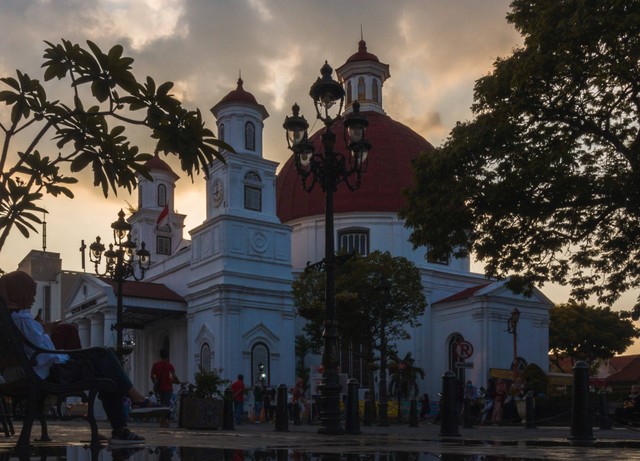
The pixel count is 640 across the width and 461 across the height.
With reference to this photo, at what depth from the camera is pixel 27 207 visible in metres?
6.12

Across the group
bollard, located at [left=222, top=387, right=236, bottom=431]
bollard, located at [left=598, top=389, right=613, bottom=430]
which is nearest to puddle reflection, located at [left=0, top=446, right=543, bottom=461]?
bollard, located at [left=222, top=387, right=236, bottom=431]

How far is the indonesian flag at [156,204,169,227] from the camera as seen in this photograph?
5609 centimetres

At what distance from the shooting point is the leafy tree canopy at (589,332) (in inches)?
2694

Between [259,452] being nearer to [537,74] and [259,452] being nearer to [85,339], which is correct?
[537,74]

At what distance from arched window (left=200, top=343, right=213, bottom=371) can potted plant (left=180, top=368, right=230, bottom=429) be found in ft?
89.6

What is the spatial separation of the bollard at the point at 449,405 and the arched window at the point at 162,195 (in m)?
48.3

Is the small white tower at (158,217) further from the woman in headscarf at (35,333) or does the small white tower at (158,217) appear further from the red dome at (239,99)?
the woman in headscarf at (35,333)

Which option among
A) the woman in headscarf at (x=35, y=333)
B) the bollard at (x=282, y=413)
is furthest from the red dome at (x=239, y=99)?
the woman in headscarf at (x=35, y=333)

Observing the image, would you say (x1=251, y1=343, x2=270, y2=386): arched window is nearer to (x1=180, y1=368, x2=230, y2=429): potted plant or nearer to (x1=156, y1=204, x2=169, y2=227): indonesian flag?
(x1=156, y1=204, x2=169, y2=227): indonesian flag

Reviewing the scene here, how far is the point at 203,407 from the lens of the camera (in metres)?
18.0

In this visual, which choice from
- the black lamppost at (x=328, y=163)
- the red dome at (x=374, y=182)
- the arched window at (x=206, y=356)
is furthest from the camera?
the red dome at (x=374, y=182)

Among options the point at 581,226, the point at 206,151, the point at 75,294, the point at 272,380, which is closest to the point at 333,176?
the point at 581,226

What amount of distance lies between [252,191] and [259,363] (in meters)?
9.11

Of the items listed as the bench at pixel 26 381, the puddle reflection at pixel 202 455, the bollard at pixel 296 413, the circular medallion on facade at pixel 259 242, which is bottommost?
the bollard at pixel 296 413
